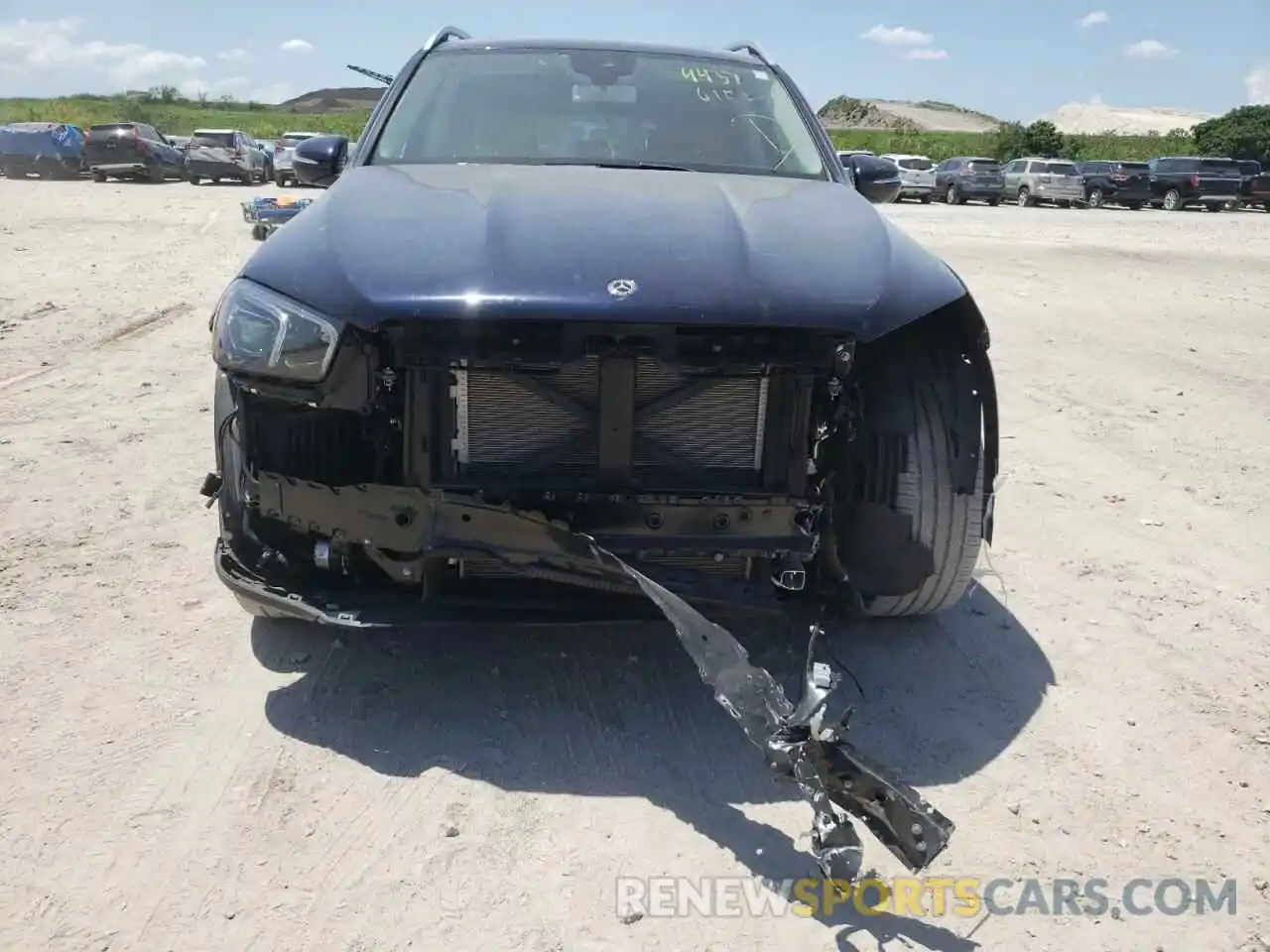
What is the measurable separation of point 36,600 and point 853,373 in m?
2.58

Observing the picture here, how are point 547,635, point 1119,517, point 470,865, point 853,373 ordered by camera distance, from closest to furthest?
point 470,865, point 853,373, point 547,635, point 1119,517

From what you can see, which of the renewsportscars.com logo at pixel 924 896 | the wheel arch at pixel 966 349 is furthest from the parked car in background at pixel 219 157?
the renewsportscars.com logo at pixel 924 896

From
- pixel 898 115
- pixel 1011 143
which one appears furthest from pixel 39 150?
pixel 898 115

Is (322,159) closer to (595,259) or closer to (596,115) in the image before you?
(596,115)

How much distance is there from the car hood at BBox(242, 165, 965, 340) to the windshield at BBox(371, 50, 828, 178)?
0.57m

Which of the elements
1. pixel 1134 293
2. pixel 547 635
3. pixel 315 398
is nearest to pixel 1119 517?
pixel 547 635

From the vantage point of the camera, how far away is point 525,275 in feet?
8.20

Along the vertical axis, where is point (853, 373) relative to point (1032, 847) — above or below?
above

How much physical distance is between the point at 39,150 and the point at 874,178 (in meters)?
29.0

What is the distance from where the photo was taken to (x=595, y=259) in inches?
102

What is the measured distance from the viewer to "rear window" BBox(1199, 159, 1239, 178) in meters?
29.3

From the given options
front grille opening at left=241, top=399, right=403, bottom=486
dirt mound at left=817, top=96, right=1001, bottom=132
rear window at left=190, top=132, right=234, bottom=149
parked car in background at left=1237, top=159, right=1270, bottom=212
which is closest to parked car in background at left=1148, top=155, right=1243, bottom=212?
parked car in background at left=1237, top=159, right=1270, bottom=212

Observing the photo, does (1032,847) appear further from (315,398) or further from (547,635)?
(315,398)

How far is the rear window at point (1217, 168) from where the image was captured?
29297 mm
